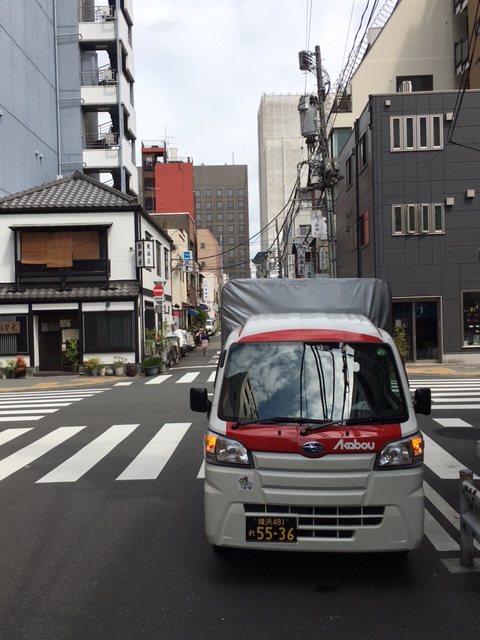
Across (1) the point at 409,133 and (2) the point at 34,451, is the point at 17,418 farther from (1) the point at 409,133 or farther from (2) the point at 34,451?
(1) the point at 409,133

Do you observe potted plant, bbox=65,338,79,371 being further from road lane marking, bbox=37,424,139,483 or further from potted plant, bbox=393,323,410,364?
road lane marking, bbox=37,424,139,483

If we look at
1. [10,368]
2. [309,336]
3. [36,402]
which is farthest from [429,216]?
[309,336]

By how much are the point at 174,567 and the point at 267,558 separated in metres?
0.80

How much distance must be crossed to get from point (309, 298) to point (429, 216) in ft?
61.8

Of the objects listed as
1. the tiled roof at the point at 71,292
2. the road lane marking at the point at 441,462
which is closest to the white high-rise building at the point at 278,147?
the tiled roof at the point at 71,292

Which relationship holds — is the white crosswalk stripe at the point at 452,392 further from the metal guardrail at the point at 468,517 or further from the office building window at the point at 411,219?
the metal guardrail at the point at 468,517

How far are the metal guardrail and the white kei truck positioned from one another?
441 millimetres

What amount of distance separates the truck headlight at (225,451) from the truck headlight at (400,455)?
1023 mm

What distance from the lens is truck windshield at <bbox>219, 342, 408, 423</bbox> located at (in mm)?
4840

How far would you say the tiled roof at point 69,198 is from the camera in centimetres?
2641

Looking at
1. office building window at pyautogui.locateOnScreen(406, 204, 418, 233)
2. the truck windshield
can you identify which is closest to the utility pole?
office building window at pyautogui.locateOnScreen(406, 204, 418, 233)

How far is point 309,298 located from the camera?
807cm

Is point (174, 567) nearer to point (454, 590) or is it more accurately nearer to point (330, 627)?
point (330, 627)

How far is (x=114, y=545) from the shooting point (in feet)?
18.2
